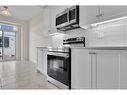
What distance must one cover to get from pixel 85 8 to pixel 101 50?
1.22m

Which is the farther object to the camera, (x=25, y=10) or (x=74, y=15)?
(x=25, y=10)

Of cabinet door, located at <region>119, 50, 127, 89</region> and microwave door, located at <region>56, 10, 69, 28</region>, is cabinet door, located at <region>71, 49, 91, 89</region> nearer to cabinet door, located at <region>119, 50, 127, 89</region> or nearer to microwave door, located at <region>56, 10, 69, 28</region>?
cabinet door, located at <region>119, 50, 127, 89</region>

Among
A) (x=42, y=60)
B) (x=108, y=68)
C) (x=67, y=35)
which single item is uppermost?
(x=67, y=35)

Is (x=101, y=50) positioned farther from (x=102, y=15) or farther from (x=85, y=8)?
(x=85, y=8)

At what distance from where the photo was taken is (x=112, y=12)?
5.99 feet

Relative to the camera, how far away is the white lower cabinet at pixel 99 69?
124 cm

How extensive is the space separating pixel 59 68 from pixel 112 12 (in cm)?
146

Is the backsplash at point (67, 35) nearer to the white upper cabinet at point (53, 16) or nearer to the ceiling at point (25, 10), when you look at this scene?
the white upper cabinet at point (53, 16)

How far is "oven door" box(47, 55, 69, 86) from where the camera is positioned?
6.59 ft

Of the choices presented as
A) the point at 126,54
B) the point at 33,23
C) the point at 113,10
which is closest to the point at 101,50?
the point at 126,54

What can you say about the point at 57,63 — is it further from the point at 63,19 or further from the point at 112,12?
the point at 112,12

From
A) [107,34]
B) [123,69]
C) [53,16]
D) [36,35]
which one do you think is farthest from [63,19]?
[36,35]
